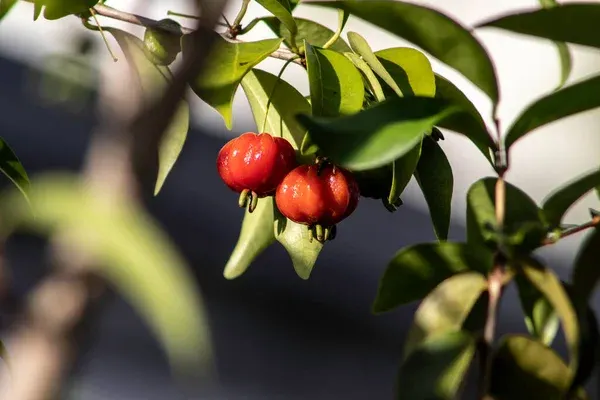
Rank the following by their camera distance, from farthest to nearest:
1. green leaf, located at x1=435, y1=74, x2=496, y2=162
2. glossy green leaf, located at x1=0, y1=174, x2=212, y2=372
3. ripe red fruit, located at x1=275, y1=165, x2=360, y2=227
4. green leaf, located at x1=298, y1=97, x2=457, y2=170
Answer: ripe red fruit, located at x1=275, y1=165, x2=360, y2=227 < green leaf, located at x1=435, y1=74, x2=496, y2=162 < green leaf, located at x1=298, y1=97, x2=457, y2=170 < glossy green leaf, located at x1=0, y1=174, x2=212, y2=372

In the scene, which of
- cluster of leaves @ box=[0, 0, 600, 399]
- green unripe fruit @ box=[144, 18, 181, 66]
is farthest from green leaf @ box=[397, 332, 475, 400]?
green unripe fruit @ box=[144, 18, 181, 66]

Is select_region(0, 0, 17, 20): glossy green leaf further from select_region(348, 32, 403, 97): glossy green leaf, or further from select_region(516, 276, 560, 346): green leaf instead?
select_region(516, 276, 560, 346): green leaf

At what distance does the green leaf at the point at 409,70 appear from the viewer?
708 mm

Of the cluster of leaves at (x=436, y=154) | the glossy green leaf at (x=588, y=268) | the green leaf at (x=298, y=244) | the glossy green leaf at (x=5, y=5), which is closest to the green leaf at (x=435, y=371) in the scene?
the cluster of leaves at (x=436, y=154)

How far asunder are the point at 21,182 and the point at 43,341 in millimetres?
515

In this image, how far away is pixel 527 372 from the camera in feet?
1.90

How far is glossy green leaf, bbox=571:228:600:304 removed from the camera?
2.13ft

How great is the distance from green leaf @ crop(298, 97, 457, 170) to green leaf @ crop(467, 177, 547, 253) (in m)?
0.12

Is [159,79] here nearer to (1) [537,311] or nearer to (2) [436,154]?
(2) [436,154]

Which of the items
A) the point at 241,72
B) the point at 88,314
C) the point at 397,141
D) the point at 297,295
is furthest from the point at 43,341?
the point at 297,295

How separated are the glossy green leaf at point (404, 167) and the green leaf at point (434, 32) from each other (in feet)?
0.21

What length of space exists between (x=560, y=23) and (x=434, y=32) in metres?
0.08

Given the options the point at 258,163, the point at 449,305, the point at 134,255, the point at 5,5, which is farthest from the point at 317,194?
the point at 134,255

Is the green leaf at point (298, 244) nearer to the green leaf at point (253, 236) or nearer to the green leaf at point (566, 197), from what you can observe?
the green leaf at point (253, 236)
